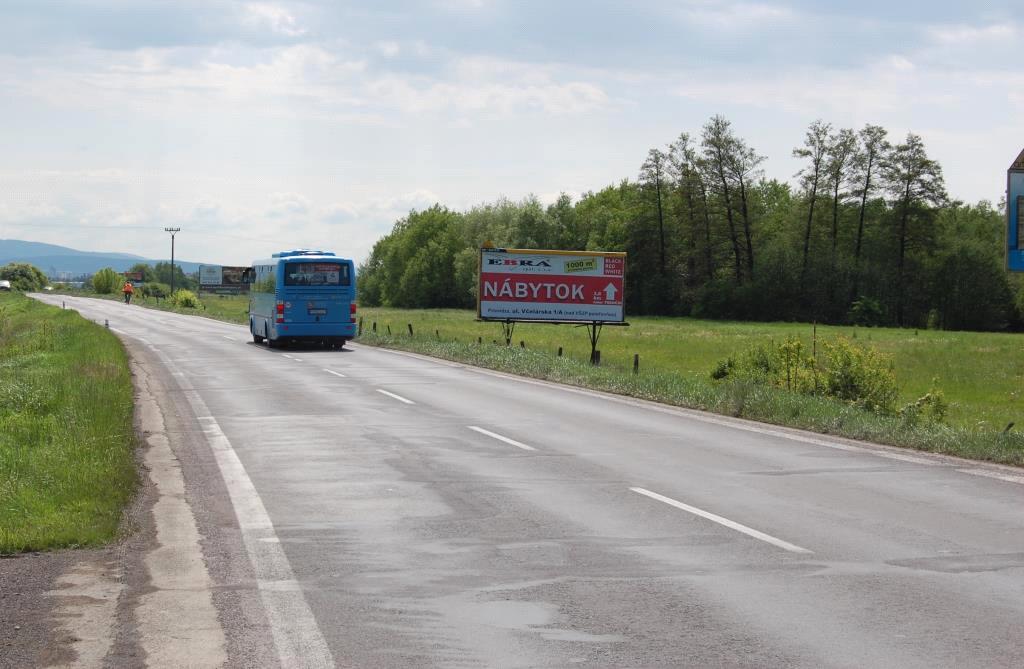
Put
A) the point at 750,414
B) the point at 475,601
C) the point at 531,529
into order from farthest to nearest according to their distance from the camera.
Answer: the point at 750,414, the point at 531,529, the point at 475,601

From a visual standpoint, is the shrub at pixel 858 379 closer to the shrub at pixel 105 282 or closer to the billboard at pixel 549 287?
the billboard at pixel 549 287

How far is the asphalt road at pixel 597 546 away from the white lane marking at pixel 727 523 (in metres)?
0.04

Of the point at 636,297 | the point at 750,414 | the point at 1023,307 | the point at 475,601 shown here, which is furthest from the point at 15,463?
the point at 636,297

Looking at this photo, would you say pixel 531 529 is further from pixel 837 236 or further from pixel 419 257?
pixel 419 257

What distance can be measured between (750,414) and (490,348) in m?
16.3

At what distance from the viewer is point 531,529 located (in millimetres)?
9023

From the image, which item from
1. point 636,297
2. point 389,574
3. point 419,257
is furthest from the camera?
point 419,257

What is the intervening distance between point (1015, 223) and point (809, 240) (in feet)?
238

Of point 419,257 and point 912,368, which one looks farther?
point 419,257

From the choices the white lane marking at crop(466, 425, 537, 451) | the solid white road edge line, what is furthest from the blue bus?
the white lane marking at crop(466, 425, 537, 451)

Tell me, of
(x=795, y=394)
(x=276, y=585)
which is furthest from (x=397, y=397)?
(x=276, y=585)

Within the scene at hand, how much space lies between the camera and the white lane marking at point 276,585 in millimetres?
5742

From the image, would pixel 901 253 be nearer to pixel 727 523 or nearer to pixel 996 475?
pixel 996 475

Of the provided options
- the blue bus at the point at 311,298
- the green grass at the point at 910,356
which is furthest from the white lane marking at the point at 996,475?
the blue bus at the point at 311,298
